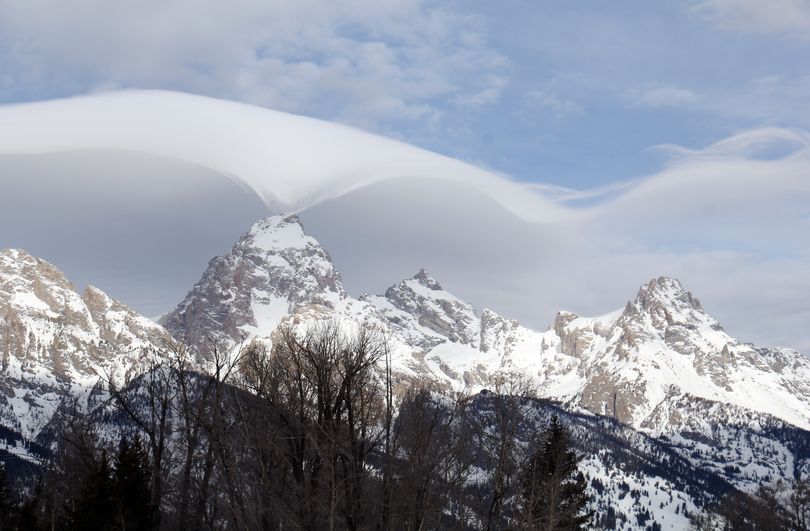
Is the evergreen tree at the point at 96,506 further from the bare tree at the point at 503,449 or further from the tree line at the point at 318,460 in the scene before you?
the bare tree at the point at 503,449

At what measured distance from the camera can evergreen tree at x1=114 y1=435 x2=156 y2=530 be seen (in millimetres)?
43656

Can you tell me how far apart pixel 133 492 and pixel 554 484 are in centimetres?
2169

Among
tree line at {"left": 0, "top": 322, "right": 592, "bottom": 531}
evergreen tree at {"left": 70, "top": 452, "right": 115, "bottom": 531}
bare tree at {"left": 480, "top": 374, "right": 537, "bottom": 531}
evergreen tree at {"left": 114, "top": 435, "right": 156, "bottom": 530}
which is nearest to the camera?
tree line at {"left": 0, "top": 322, "right": 592, "bottom": 531}

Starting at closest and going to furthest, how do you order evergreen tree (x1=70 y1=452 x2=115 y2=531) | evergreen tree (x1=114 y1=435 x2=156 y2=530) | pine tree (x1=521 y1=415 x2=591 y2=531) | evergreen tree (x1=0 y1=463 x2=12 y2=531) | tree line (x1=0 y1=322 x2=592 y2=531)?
tree line (x1=0 y1=322 x2=592 y2=531)
evergreen tree (x1=70 y1=452 x2=115 y2=531)
evergreen tree (x1=114 y1=435 x2=156 y2=530)
pine tree (x1=521 y1=415 x2=591 y2=531)
evergreen tree (x1=0 y1=463 x2=12 y2=531)

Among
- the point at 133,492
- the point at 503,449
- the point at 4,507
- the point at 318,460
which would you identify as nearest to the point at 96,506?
the point at 133,492

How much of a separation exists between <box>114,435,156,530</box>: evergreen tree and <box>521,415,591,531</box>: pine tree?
19360 mm

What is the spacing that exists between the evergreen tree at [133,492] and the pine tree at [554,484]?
1936 cm

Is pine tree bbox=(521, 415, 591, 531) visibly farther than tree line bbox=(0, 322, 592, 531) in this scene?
Yes

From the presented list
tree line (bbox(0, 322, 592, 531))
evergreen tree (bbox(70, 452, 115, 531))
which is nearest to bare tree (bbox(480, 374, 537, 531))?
tree line (bbox(0, 322, 592, 531))

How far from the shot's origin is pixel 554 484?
45.1 metres

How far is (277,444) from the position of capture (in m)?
35.4

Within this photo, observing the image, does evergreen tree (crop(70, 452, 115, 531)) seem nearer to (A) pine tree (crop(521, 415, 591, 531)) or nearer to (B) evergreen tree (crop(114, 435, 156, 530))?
(B) evergreen tree (crop(114, 435, 156, 530))

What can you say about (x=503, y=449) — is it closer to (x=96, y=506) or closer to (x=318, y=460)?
(x=318, y=460)

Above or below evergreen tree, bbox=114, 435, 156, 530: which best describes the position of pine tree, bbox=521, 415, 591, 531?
above
